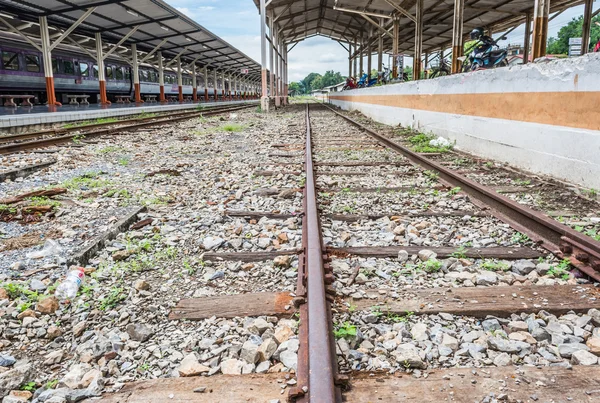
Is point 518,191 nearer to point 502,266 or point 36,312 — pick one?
point 502,266

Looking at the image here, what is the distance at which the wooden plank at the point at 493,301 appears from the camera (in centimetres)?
199

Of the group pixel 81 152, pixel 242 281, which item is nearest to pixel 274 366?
pixel 242 281

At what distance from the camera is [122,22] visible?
18312 millimetres

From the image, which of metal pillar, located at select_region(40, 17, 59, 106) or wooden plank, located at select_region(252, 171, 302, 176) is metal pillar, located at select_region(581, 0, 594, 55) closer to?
wooden plank, located at select_region(252, 171, 302, 176)

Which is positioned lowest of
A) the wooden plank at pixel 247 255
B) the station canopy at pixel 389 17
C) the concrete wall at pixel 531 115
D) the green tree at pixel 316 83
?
the wooden plank at pixel 247 255

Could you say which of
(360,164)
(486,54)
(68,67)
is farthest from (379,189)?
(68,67)

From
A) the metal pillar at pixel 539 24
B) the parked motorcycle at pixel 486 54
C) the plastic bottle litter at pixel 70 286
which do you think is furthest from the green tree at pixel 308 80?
the plastic bottle litter at pixel 70 286

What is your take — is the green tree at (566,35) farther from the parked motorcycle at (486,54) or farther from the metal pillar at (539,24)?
the metal pillar at (539,24)

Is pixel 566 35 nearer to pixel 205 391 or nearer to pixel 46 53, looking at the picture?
pixel 46 53

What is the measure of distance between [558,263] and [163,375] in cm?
226

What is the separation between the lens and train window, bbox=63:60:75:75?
818 inches

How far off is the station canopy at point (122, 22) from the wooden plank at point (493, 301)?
639 inches

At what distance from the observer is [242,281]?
2.42 m

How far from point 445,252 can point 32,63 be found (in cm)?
2100
